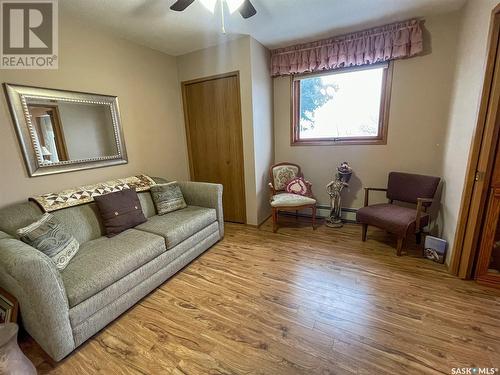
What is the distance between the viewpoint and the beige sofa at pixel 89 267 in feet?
4.16

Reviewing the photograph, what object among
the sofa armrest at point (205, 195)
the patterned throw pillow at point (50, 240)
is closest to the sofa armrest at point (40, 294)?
the patterned throw pillow at point (50, 240)

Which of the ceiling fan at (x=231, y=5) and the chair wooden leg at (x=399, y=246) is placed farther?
the chair wooden leg at (x=399, y=246)

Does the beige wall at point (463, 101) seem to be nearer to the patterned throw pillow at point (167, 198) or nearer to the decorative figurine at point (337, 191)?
the decorative figurine at point (337, 191)

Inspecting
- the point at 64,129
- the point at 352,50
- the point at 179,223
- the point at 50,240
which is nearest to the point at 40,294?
the point at 50,240

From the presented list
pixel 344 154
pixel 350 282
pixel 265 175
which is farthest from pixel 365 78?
pixel 350 282

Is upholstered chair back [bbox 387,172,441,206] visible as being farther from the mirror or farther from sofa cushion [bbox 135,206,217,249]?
the mirror

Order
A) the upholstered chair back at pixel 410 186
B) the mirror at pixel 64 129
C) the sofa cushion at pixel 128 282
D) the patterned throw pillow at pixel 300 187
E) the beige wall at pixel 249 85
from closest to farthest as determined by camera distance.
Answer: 1. the sofa cushion at pixel 128 282
2. the mirror at pixel 64 129
3. the upholstered chair back at pixel 410 186
4. the beige wall at pixel 249 85
5. the patterned throw pillow at pixel 300 187

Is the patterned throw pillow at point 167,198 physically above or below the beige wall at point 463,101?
below

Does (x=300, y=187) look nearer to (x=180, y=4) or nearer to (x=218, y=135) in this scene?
(x=218, y=135)

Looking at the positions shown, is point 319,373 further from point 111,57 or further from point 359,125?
point 111,57

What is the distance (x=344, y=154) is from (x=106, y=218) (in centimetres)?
291

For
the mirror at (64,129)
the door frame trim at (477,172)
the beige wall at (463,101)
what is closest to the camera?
the door frame trim at (477,172)

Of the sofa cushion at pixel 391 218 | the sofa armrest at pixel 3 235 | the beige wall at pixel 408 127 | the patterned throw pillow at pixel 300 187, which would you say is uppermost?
the beige wall at pixel 408 127

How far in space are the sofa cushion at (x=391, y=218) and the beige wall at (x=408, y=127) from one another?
601mm
